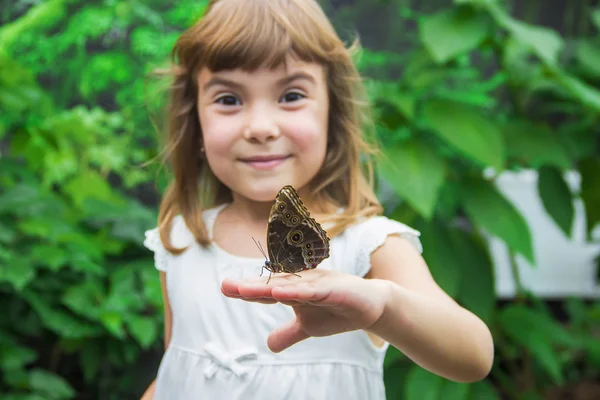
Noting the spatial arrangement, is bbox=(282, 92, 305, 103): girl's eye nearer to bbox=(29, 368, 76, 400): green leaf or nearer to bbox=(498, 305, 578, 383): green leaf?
bbox=(498, 305, 578, 383): green leaf

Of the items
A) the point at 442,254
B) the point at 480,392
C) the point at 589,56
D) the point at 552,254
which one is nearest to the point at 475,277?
the point at 442,254

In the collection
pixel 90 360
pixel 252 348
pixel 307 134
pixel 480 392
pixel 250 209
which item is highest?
pixel 307 134

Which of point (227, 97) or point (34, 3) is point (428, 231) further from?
point (34, 3)

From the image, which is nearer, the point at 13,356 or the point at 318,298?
the point at 318,298

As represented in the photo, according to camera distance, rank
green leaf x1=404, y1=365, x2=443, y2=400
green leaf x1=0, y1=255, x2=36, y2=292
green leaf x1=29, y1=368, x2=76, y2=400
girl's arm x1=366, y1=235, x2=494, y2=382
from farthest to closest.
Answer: green leaf x1=29, y1=368, x2=76, y2=400, green leaf x1=0, y1=255, x2=36, y2=292, green leaf x1=404, y1=365, x2=443, y2=400, girl's arm x1=366, y1=235, x2=494, y2=382

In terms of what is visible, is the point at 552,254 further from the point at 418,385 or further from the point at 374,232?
the point at 374,232

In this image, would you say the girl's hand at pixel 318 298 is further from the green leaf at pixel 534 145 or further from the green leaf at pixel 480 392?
the green leaf at pixel 534 145

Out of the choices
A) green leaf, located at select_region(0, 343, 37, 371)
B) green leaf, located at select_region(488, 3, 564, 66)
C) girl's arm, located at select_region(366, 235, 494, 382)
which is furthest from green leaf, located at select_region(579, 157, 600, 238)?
green leaf, located at select_region(0, 343, 37, 371)
